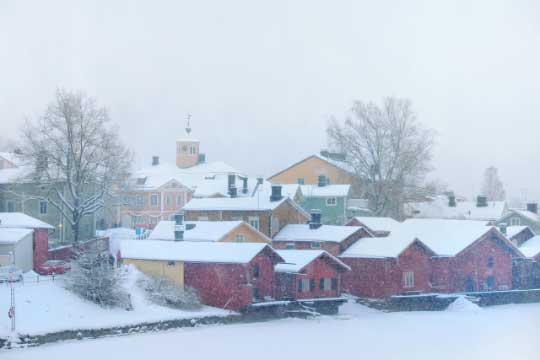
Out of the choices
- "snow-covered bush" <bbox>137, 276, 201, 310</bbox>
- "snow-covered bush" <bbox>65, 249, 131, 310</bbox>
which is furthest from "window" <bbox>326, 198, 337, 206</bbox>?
"snow-covered bush" <bbox>65, 249, 131, 310</bbox>

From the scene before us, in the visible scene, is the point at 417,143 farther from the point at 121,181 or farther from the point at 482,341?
the point at 482,341

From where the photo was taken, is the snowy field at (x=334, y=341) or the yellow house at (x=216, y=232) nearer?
the snowy field at (x=334, y=341)

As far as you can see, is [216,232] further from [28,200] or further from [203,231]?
[28,200]

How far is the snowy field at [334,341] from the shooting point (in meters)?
18.8

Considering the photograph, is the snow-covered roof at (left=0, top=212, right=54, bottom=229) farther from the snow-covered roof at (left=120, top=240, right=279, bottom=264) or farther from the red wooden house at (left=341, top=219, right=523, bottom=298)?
the red wooden house at (left=341, top=219, right=523, bottom=298)

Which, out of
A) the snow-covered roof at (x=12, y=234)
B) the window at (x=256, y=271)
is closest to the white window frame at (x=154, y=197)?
the snow-covered roof at (x=12, y=234)

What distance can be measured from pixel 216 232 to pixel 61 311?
8.11 m

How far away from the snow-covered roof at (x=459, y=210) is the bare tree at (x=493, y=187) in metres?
0.78

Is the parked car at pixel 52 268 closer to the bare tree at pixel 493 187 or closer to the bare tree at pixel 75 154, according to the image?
the bare tree at pixel 75 154

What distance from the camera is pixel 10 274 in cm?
2280

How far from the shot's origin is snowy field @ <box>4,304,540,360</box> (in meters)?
18.8

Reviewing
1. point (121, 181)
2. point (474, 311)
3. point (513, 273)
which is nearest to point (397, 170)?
point (513, 273)

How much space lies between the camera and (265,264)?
25688mm

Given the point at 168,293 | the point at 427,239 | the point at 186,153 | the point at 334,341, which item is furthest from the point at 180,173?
the point at 334,341
